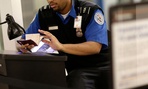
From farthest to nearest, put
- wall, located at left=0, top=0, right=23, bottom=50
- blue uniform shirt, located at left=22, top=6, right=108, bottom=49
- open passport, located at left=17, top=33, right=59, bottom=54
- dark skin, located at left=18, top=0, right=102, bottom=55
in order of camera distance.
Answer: wall, located at left=0, top=0, right=23, bottom=50 < blue uniform shirt, located at left=22, top=6, right=108, bottom=49 < dark skin, located at left=18, top=0, right=102, bottom=55 < open passport, located at left=17, top=33, right=59, bottom=54

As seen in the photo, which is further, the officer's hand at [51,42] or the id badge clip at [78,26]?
the id badge clip at [78,26]

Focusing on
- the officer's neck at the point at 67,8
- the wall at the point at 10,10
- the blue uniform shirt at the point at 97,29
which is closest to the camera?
the blue uniform shirt at the point at 97,29

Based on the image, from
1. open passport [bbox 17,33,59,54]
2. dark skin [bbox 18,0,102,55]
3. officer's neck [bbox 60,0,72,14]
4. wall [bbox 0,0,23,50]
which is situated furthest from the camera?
wall [bbox 0,0,23,50]

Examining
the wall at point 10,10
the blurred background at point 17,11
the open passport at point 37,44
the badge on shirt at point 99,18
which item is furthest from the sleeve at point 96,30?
the wall at point 10,10

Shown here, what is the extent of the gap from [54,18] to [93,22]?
33cm

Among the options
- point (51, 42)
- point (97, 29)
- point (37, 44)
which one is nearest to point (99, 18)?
point (97, 29)

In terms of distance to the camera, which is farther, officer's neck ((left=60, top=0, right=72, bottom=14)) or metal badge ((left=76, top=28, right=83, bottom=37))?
officer's neck ((left=60, top=0, right=72, bottom=14))

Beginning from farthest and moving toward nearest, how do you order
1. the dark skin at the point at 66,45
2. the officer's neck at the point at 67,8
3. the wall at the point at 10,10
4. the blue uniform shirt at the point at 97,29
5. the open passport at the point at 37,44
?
the wall at the point at 10,10 < the officer's neck at the point at 67,8 < the blue uniform shirt at the point at 97,29 < the dark skin at the point at 66,45 < the open passport at the point at 37,44

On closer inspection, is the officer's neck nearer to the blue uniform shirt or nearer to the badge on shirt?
the blue uniform shirt

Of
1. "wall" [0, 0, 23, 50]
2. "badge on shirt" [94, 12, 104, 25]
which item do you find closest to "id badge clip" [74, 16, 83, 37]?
"badge on shirt" [94, 12, 104, 25]

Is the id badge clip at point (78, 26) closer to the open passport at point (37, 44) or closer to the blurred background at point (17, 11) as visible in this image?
the open passport at point (37, 44)

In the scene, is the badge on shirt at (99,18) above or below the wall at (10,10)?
below

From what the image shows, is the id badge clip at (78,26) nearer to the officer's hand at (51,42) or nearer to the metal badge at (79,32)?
the metal badge at (79,32)

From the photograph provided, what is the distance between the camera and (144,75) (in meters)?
0.60
